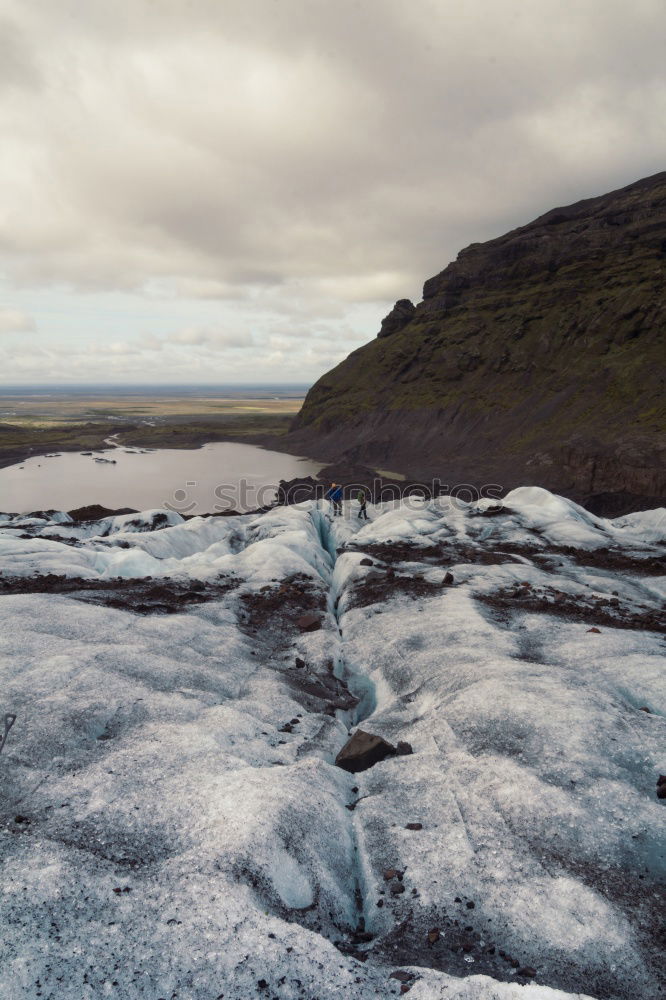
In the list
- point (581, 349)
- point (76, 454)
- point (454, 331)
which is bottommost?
point (76, 454)

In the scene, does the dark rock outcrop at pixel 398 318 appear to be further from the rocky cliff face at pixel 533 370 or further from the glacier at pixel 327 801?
the glacier at pixel 327 801

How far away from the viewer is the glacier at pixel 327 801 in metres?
5.39

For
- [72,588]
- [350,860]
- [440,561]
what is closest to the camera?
[350,860]

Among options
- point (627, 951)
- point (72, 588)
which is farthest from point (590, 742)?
point (72, 588)

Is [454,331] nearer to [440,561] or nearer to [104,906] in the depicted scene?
[440,561]

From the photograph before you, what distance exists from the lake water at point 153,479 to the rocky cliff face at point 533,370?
18.6m

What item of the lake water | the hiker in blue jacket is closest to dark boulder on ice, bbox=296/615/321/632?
the hiker in blue jacket

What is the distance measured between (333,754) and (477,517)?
23.3 metres

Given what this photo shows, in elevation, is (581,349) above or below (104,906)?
above

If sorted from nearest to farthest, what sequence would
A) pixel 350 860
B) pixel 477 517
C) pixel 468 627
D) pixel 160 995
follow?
1. pixel 160 995
2. pixel 350 860
3. pixel 468 627
4. pixel 477 517

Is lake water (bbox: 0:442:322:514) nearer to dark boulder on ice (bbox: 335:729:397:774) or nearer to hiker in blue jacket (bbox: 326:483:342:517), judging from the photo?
hiker in blue jacket (bbox: 326:483:342:517)

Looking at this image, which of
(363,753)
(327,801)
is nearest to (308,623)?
(363,753)

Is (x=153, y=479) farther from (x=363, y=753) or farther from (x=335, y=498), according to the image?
(x=363, y=753)

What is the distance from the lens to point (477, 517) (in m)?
31.3
